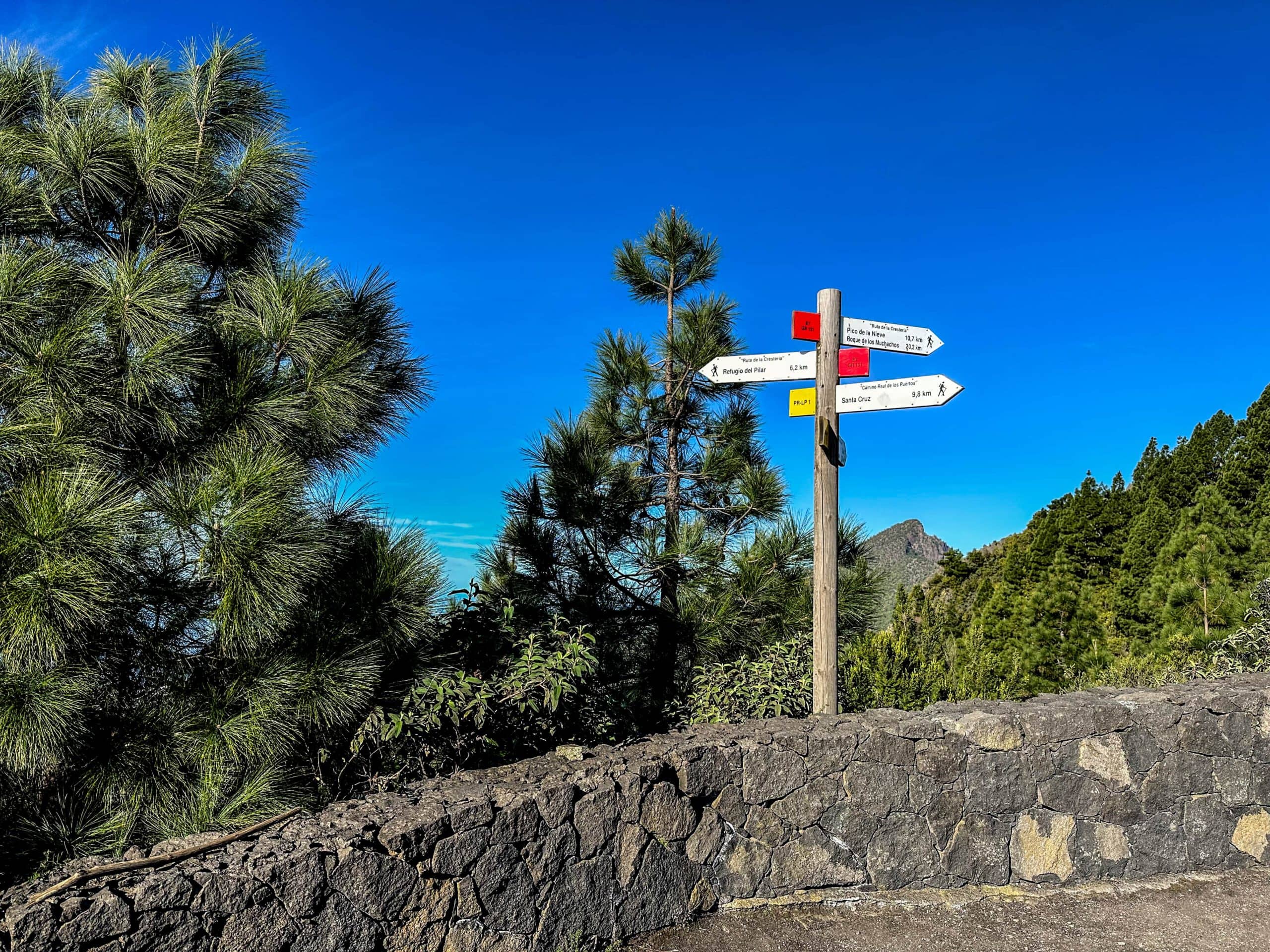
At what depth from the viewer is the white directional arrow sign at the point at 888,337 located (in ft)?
15.4

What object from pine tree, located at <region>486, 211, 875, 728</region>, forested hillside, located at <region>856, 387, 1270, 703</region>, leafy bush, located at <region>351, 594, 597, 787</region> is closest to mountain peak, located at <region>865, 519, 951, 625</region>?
forested hillside, located at <region>856, 387, 1270, 703</region>

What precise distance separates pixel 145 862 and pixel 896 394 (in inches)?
155

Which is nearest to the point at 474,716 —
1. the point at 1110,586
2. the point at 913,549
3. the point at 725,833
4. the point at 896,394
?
the point at 725,833

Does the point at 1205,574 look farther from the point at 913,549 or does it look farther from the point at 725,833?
the point at 913,549

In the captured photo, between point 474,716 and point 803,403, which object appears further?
point 803,403

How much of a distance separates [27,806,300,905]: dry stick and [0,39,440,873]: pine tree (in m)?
0.54

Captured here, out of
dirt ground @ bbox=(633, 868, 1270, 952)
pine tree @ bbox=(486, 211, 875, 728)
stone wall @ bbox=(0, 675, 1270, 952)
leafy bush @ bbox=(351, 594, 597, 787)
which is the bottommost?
dirt ground @ bbox=(633, 868, 1270, 952)

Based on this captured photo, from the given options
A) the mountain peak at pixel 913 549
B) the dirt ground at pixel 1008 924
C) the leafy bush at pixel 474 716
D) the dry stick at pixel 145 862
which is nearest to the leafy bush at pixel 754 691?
the leafy bush at pixel 474 716

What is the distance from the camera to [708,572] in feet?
19.8

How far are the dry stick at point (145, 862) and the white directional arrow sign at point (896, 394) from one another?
3.41 meters

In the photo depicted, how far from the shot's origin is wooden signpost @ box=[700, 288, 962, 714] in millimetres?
4594

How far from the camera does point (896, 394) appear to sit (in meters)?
4.55

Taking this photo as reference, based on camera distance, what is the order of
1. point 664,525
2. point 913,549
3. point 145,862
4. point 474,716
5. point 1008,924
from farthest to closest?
point 913,549, point 664,525, point 474,716, point 1008,924, point 145,862

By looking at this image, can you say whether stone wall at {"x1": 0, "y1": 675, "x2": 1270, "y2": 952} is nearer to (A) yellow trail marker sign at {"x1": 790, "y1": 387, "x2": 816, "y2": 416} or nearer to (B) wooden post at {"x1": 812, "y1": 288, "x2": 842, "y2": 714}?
(B) wooden post at {"x1": 812, "y1": 288, "x2": 842, "y2": 714}
